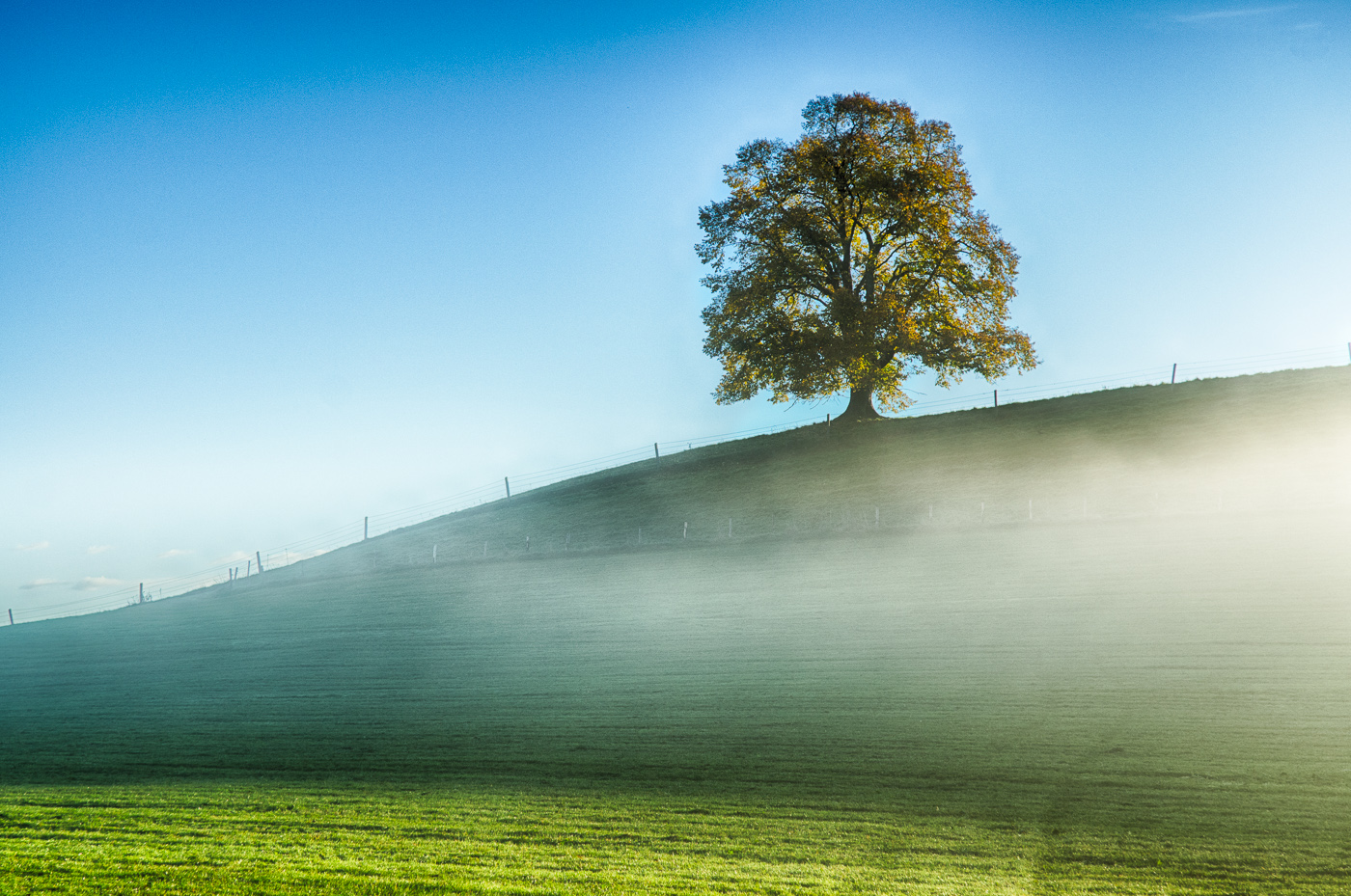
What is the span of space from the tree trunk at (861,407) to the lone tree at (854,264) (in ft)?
2.73

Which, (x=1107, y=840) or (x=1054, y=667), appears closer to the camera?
(x=1107, y=840)

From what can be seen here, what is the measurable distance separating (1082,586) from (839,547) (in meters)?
5.49

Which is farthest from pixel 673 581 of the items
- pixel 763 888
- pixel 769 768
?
pixel 763 888

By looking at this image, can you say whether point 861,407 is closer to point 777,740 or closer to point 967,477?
point 967,477

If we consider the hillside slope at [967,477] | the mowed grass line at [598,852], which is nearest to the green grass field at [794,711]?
the mowed grass line at [598,852]

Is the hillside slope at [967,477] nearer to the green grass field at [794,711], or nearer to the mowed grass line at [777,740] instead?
the green grass field at [794,711]

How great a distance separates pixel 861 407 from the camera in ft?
91.6

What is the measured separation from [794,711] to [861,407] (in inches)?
813

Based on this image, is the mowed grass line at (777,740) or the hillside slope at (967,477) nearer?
the mowed grass line at (777,740)

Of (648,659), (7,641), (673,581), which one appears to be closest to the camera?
(648,659)

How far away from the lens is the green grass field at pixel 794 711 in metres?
5.39

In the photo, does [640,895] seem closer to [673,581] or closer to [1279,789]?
[1279,789]

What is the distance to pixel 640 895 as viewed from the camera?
16.1 ft

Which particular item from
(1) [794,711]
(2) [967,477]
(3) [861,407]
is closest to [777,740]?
(1) [794,711]
